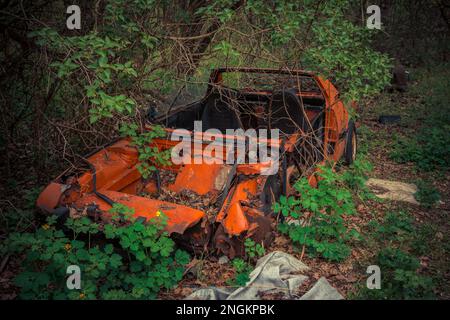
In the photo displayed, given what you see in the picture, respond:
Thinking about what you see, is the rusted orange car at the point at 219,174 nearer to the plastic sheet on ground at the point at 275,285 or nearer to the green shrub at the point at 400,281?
the plastic sheet on ground at the point at 275,285

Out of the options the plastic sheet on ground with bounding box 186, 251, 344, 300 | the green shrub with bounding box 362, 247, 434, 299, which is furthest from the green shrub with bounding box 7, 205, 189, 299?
the green shrub with bounding box 362, 247, 434, 299

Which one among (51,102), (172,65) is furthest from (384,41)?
(51,102)

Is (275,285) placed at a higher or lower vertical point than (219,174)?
lower

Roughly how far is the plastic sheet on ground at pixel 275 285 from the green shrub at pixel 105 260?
426 mm

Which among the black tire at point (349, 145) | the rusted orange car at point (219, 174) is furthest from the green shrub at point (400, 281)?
the black tire at point (349, 145)

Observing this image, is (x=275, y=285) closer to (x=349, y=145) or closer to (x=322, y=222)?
(x=322, y=222)

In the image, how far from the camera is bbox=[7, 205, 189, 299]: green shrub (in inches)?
136

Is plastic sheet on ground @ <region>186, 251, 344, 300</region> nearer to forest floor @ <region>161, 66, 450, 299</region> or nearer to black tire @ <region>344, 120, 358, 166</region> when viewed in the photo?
forest floor @ <region>161, 66, 450, 299</region>

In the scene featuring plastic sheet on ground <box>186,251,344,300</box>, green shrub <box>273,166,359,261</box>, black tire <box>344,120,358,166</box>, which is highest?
black tire <box>344,120,358,166</box>

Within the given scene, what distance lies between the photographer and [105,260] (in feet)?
11.8

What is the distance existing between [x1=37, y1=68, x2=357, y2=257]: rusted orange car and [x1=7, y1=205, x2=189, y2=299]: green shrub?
17 centimetres

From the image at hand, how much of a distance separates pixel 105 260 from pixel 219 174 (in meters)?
1.65

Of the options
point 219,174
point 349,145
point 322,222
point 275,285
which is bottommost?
point 275,285

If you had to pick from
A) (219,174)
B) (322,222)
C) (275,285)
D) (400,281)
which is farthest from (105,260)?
(400,281)
